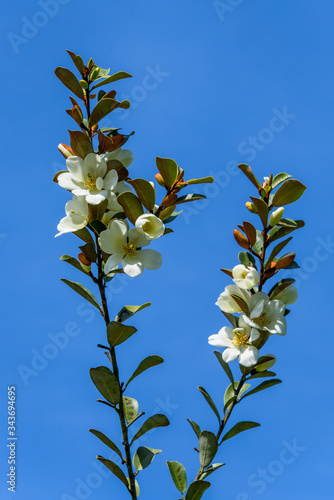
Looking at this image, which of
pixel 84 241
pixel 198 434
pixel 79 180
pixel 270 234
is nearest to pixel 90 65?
pixel 79 180

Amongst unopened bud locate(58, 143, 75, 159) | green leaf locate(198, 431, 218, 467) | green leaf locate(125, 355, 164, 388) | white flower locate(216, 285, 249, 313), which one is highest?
unopened bud locate(58, 143, 75, 159)

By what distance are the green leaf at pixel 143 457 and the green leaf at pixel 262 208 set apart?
0.78 meters

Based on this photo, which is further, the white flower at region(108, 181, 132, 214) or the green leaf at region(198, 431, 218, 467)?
the white flower at region(108, 181, 132, 214)

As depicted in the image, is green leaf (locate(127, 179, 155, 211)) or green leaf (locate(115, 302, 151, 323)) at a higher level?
green leaf (locate(127, 179, 155, 211))

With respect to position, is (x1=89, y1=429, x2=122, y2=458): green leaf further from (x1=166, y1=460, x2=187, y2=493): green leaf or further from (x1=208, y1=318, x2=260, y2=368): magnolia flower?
(x1=208, y1=318, x2=260, y2=368): magnolia flower

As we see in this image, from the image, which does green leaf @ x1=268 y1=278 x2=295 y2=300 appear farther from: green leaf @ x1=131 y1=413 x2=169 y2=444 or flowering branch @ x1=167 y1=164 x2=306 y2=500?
green leaf @ x1=131 y1=413 x2=169 y2=444

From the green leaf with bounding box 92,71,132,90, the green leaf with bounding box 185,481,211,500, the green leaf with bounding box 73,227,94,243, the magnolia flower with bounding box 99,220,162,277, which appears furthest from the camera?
the green leaf with bounding box 92,71,132,90

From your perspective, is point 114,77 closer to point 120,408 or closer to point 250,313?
point 250,313

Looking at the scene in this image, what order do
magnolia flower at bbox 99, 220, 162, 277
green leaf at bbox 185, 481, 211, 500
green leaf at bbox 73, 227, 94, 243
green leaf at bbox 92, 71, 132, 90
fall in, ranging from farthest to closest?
1. green leaf at bbox 92, 71, 132, 90
2. green leaf at bbox 73, 227, 94, 243
3. magnolia flower at bbox 99, 220, 162, 277
4. green leaf at bbox 185, 481, 211, 500

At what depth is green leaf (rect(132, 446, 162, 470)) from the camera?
161 centimetres

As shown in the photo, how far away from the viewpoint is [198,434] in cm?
166

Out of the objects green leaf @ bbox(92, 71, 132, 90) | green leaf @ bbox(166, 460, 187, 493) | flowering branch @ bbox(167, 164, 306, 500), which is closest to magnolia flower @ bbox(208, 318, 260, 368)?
flowering branch @ bbox(167, 164, 306, 500)

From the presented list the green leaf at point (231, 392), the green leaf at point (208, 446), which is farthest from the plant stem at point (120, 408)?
the green leaf at point (231, 392)

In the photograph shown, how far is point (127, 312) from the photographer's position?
166cm
